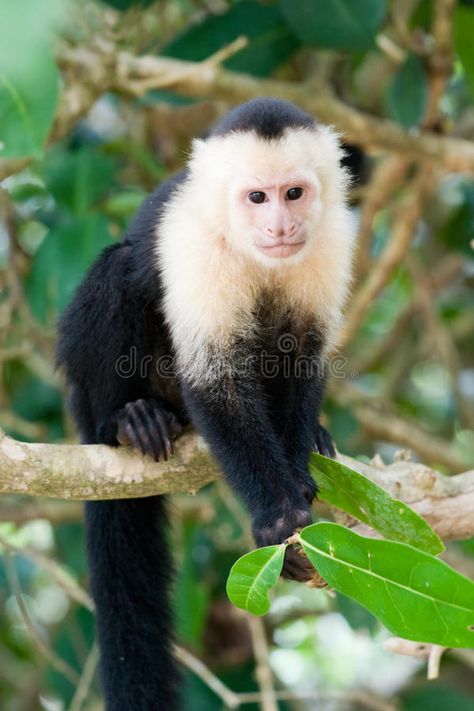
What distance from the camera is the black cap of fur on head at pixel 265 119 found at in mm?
2438

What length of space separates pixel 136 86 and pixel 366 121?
94 centimetres

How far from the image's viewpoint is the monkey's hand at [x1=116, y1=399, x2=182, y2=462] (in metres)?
2.42

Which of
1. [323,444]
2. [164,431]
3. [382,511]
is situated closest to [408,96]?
[323,444]

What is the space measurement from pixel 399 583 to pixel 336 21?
2.33m

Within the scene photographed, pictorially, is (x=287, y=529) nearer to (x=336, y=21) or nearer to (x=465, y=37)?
(x=336, y=21)

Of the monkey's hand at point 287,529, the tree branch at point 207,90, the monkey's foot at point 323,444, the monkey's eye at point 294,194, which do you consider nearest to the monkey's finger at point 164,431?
the monkey's hand at point 287,529

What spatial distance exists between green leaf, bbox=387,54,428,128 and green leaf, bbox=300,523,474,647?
2.26 meters

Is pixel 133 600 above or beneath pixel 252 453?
beneath

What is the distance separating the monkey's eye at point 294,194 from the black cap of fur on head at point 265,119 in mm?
143

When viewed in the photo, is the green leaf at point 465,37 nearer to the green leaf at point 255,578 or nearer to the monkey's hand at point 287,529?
the monkey's hand at point 287,529

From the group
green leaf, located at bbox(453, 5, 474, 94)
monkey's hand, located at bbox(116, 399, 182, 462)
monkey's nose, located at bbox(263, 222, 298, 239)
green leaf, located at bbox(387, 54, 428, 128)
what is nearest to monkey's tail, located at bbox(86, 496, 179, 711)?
monkey's hand, located at bbox(116, 399, 182, 462)

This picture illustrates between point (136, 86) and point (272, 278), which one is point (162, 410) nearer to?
point (272, 278)

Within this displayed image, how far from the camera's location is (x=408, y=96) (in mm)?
3600

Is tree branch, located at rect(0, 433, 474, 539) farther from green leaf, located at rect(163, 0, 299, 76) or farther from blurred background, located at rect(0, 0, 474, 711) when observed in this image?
green leaf, located at rect(163, 0, 299, 76)
